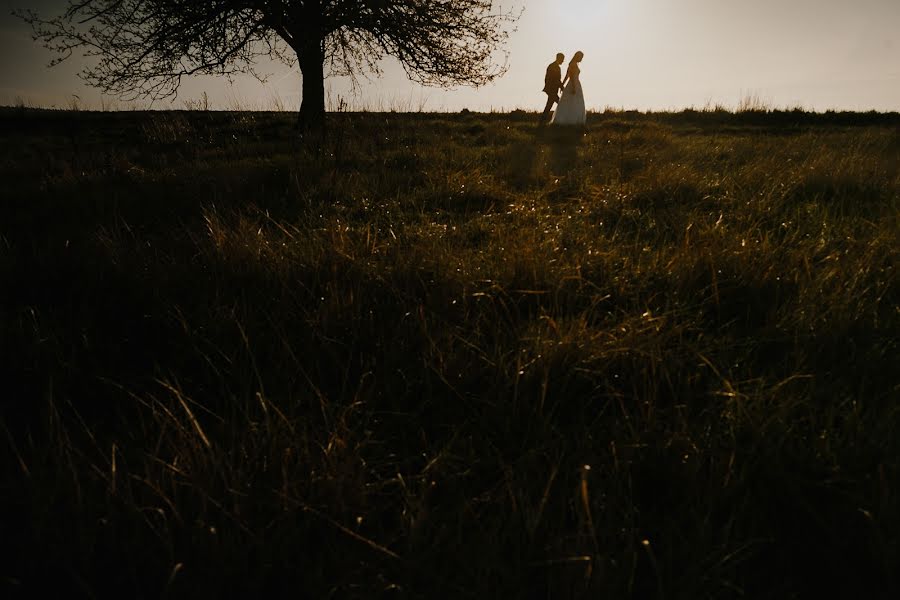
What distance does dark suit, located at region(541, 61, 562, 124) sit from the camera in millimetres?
12492

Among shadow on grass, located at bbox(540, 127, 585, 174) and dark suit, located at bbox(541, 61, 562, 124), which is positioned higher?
dark suit, located at bbox(541, 61, 562, 124)

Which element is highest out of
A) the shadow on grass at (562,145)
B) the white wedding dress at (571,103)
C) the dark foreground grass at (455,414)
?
the white wedding dress at (571,103)

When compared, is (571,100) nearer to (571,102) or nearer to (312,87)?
(571,102)

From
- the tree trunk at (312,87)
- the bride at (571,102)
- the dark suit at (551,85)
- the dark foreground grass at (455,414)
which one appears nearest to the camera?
the dark foreground grass at (455,414)

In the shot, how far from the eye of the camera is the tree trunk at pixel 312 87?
11.0 metres

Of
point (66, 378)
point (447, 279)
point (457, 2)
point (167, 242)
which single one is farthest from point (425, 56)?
point (66, 378)

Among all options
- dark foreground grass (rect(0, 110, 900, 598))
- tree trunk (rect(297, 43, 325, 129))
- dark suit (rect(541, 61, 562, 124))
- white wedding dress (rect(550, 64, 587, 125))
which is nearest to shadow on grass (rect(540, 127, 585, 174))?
white wedding dress (rect(550, 64, 587, 125))

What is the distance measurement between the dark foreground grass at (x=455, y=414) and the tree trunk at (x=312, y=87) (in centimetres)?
916

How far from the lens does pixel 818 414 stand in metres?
1.25

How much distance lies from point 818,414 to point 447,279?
1317mm

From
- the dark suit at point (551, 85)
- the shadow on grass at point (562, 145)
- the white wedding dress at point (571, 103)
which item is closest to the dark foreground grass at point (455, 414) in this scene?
the shadow on grass at point (562, 145)

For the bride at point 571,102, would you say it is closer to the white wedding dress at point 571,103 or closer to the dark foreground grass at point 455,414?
the white wedding dress at point 571,103

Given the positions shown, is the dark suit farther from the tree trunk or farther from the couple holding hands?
the tree trunk

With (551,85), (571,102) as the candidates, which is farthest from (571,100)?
(551,85)
